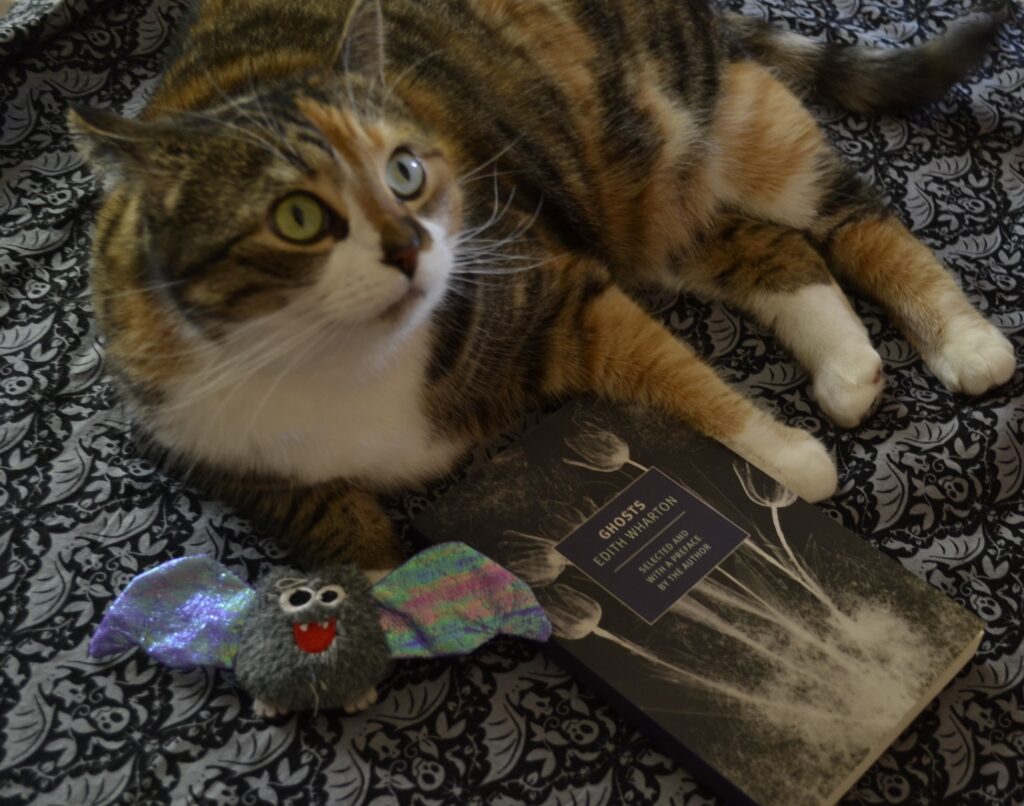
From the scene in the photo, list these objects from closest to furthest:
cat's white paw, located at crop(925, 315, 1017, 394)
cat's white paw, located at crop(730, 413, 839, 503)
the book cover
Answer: the book cover
cat's white paw, located at crop(730, 413, 839, 503)
cat's white paw, located at crop(925, 315, 1017, 394)

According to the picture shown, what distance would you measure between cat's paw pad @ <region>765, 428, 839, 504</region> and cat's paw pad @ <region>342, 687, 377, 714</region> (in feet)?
1.90

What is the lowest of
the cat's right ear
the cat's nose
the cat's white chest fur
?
the cat's white chest fur

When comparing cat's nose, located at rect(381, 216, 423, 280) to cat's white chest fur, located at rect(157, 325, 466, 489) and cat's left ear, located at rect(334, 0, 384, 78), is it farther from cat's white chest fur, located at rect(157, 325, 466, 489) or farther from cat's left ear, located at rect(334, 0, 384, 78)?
cat's left ear, located at rect(334, 0, 384, 78)

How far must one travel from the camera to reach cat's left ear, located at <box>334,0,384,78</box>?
1.07 meters

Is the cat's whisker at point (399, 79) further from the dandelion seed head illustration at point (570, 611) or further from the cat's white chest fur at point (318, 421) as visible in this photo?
the dandelion seed head illustration at point (570, 611)

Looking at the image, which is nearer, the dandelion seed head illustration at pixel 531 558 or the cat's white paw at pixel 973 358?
the dandelion seed head illustration at pixel 531 558

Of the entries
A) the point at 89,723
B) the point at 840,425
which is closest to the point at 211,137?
the point at 89,723

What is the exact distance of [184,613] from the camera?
1.13 m

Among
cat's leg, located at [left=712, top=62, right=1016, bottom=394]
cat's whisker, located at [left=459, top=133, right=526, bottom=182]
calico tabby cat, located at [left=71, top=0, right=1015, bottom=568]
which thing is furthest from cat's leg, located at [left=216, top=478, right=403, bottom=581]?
cat's leg, located at [left=712, top=62, right=1016, bottom=394]

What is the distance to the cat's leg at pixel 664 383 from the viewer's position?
129cm

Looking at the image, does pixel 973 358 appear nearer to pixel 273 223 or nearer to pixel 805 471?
pixel 805 471

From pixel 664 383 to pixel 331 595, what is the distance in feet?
1.73

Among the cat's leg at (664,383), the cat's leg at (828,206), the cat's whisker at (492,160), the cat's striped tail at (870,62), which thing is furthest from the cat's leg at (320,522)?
the cat's striped tail at (870,62)

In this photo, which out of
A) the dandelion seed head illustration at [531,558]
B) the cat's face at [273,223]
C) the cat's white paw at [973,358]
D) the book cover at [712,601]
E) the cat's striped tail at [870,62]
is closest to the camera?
the cat's face at [273,223]
